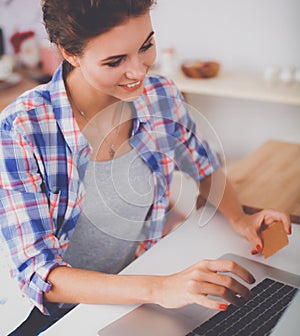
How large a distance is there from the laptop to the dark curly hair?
1.28 ft

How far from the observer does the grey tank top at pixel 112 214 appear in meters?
0.91

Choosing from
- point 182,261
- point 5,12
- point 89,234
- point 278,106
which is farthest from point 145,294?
point 278,106

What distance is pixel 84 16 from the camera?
0.71 metres

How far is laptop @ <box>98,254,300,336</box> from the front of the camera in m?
0.71

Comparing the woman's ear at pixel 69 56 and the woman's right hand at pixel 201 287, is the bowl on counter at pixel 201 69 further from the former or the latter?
the woman's right hand at pixel 201 287

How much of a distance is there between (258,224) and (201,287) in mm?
269

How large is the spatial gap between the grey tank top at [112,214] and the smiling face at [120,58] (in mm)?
158

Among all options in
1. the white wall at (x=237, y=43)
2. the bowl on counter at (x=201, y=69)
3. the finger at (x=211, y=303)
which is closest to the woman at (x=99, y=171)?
the finger at (x=211, y=303)

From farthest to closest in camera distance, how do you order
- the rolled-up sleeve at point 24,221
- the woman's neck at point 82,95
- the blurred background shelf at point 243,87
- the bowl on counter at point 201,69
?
the bowl on counter at point 201,69 < the blurred background shelf at point 243,87 < the woman's neck at point 82,95 < the rolled-up sleeve at point 24,221

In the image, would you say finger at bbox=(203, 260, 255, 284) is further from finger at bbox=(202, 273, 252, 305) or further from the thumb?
the thumb

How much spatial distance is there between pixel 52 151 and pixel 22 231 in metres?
0.14

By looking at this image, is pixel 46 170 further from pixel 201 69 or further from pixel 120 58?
pixel 201 69

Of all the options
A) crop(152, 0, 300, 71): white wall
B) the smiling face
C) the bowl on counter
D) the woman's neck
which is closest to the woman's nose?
the smiling face

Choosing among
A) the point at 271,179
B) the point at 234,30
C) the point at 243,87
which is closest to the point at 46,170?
the point at 271,179
